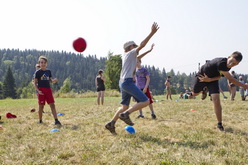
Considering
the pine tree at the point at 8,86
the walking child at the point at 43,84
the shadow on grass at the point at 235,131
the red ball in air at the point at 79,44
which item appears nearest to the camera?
the shadow on grass at the point at 235,131

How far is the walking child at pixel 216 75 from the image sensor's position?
467 cm

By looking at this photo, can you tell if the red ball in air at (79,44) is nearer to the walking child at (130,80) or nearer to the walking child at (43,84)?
the walking child at (43,84)

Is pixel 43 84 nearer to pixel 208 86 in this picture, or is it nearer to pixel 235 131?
pixel 208 86

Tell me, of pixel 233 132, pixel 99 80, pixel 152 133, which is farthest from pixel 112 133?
pixel 99 80

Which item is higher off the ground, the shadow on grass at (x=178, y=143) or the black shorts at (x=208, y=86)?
the black shorts at (x=208, y=86)

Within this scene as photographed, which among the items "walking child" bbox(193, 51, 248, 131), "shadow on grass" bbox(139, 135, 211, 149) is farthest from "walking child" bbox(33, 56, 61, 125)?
"walking child" bbox(193, 51, 248, 131)

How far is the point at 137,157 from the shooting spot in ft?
10.9

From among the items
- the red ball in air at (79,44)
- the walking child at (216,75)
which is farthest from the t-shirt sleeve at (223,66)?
the red ball in air at (79,44)

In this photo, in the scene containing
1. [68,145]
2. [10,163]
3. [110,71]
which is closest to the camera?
[10,163]

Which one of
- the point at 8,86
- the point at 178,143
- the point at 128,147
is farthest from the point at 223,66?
the point at 8,86

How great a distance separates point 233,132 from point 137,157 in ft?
9.28

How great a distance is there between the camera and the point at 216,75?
5.18 metres

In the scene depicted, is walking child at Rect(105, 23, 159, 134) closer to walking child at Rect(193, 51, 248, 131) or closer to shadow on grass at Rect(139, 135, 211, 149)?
shadow on grass at Rect(139, 135, 211, 149)

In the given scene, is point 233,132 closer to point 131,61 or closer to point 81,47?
point 131,61
